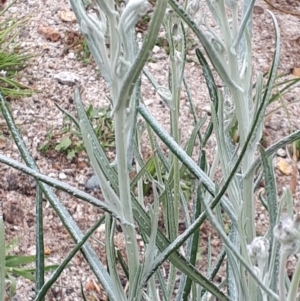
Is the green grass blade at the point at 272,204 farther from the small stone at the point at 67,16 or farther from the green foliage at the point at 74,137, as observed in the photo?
the small stone at the point at 67,16

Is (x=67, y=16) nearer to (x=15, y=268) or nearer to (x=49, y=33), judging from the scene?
(x=49, y=33)

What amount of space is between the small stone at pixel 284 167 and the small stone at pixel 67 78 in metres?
0.65

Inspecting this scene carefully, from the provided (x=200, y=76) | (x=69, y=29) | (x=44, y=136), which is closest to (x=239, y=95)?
(x=44, y=136)

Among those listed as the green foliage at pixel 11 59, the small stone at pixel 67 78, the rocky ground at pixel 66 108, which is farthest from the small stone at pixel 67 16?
the small stone at pixel 67 78

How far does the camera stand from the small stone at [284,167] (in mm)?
1633

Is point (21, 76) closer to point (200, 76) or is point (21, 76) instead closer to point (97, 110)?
point (97, 110)

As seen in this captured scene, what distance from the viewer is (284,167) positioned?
1642 millimetres

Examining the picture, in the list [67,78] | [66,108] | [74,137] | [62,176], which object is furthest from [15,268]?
[67,78]

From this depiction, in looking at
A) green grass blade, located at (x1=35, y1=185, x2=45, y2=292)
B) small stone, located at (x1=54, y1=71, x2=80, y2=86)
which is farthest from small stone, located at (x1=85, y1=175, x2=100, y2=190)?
green grass blade, located at (x1=35, y1=185, x2=45, y2=292)

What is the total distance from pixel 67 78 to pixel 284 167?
69 centimetres

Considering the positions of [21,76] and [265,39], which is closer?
[21,76]

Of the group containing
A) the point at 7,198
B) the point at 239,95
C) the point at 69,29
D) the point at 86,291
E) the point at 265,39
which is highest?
the point at 239,95

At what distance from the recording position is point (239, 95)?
2.21 ft

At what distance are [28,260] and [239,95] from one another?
68 cm
